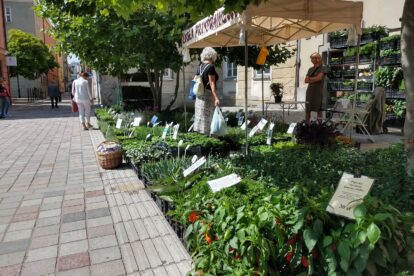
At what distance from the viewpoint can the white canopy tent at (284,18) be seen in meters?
4.39

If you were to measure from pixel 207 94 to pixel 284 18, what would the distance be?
69.6 inches

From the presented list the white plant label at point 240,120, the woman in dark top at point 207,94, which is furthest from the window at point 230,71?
the woman in dark top at point 207,94

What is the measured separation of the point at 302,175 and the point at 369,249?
1366 millimetres

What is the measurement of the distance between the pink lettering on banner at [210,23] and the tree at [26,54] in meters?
27.1

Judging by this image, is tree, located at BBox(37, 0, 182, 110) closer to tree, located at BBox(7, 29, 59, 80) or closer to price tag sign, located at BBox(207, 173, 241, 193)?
price tag sign, located at BBox(207, 173, 241, 193)

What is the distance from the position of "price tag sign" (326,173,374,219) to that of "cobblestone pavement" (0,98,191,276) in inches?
47.4

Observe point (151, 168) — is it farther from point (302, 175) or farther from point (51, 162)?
point (51, 162)

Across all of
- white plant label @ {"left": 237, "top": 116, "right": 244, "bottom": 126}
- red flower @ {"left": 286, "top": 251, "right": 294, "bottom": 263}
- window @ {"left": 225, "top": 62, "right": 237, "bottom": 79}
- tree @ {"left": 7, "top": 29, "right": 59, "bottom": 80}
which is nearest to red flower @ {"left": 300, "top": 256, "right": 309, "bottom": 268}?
Result: red flower @ {"left": 286, "top": 251, "right": 294, "bottom": 263}

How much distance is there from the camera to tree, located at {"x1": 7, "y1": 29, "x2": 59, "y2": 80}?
29438mm

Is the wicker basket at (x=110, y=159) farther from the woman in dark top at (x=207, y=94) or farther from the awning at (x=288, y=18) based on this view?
the awning at (x=288, y=18)

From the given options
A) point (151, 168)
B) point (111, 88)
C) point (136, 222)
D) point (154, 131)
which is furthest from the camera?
point (111, 88)

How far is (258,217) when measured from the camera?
7.36 feet

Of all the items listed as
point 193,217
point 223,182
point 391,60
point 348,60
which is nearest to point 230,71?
point 348,60

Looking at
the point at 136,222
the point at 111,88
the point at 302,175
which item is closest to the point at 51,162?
the point at 136,222
